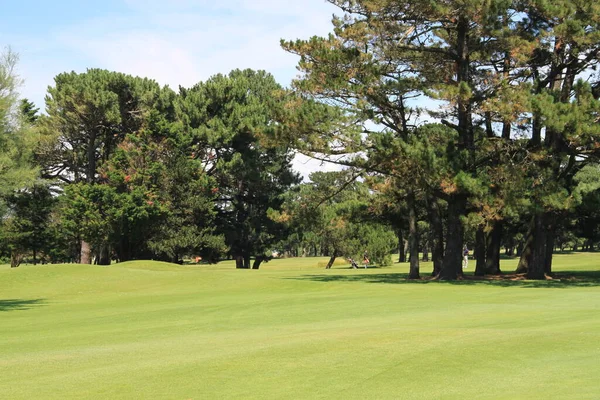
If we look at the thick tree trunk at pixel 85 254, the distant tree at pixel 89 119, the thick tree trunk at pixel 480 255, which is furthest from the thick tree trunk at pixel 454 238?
the thick tree trunk at pixel 85 254

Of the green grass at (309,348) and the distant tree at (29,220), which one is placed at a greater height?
the distant tree at (29,220)

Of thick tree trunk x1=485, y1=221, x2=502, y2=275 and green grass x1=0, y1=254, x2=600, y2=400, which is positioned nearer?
green grass x1=0, y1=254, x2=600, y2=400

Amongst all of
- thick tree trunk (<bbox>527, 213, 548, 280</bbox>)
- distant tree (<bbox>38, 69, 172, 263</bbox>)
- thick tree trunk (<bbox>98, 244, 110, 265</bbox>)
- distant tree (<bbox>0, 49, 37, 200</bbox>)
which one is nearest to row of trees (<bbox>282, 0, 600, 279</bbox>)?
thick tree trunk (<bbox>527, 213, 548, 280</bbox>)

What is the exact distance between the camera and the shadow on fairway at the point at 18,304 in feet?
85.4

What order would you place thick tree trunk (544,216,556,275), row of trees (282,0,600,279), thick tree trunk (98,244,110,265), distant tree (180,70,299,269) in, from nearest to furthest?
row of trees (282,0,600,279), thick tree trunk (544,216,556,275), distant tree (180,70,299,269), thick tree trunk (98,244,110,265)

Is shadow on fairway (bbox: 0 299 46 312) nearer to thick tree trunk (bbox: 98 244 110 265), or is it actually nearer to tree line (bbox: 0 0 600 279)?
tree line (bbox: 0 0 600 279)

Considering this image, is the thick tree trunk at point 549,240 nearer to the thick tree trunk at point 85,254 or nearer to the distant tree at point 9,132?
the distant tree at point 9,132

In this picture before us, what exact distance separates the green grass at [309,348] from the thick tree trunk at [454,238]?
1134 centimetres

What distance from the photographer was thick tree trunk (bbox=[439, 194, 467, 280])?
38131mm

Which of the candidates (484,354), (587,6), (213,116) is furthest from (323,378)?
(213,116)

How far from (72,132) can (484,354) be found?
55.7 m

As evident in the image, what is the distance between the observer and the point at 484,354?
11812 millimetres

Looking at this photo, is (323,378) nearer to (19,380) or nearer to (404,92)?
(19,380)

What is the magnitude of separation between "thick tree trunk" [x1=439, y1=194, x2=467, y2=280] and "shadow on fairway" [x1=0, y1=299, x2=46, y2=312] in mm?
21848
